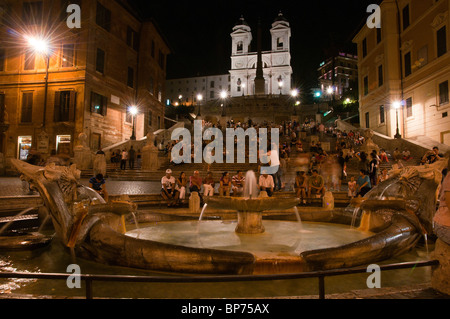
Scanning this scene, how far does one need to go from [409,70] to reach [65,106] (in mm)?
30785

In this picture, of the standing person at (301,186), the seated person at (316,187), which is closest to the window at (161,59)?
the standing person at (301,186)

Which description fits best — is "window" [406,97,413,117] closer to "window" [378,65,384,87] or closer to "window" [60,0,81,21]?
"window" [378,65,384,87]

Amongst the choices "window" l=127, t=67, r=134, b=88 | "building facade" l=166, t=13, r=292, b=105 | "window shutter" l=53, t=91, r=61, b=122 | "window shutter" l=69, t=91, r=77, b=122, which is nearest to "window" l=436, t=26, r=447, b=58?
"window" l=127, t=67, r=134, b=88

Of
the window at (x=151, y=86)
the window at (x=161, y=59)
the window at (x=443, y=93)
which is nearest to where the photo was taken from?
the window at (x=443, y=93)

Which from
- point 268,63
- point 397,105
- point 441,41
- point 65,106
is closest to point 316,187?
point 397,105

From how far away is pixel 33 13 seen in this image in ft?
83.6

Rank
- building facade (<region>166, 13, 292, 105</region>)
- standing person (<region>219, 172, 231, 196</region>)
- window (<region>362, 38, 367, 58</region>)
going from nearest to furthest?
1. standing person (<region>219, 172, 231, 196</region>)
2. window (<region>362, 38, 367, 58</region>)
3. building facade (<region>166, 13, 292, 105</region>)

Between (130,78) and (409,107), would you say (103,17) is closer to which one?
(130,78)

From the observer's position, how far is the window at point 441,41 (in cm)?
2041

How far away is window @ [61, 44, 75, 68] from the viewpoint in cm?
2474

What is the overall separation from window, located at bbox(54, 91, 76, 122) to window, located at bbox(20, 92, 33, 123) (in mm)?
2489

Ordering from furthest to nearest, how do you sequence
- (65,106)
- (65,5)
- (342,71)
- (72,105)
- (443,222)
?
(342,71) < (65,5) < (65,106) < (72,105) < (443,222)

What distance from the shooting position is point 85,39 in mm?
24703

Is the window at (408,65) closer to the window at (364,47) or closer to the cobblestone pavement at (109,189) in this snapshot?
the window at (364,47)
